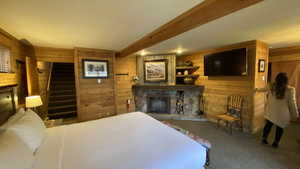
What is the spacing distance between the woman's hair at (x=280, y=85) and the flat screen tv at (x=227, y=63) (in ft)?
2.22

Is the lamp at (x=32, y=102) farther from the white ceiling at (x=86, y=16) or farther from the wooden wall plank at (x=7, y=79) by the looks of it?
the white ceiling at (x=86, y=16)

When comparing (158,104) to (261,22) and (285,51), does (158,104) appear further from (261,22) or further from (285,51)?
(285,51)

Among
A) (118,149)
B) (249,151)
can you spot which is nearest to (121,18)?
(118,149)

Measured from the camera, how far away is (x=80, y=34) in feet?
7.93

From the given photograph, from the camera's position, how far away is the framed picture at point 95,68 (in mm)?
3567

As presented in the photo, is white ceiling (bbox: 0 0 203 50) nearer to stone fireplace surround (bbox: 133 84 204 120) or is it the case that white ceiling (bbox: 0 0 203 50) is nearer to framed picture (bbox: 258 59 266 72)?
stone fireplace surround (bbox: 133 84 204 120)

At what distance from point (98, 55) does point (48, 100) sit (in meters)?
2.63

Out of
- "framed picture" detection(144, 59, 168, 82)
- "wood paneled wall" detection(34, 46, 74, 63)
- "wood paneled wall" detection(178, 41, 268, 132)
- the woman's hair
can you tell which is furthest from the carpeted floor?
"wood paneled wall" detection(34, 46, 74, 63)

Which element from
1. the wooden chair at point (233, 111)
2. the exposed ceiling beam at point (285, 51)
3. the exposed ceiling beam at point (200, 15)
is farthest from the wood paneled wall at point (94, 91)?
the exposed ceiling beam at point (285, 51)

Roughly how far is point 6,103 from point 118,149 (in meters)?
1.84

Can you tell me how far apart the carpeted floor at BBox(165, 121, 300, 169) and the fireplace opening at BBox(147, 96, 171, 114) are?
159 cm

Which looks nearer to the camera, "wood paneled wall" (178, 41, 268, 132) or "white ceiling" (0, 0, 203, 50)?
"white ceiling" (0, 0, 203, 50)

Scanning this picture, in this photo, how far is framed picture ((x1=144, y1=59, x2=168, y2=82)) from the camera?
14.9ft

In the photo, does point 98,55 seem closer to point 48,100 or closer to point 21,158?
point 48,100
